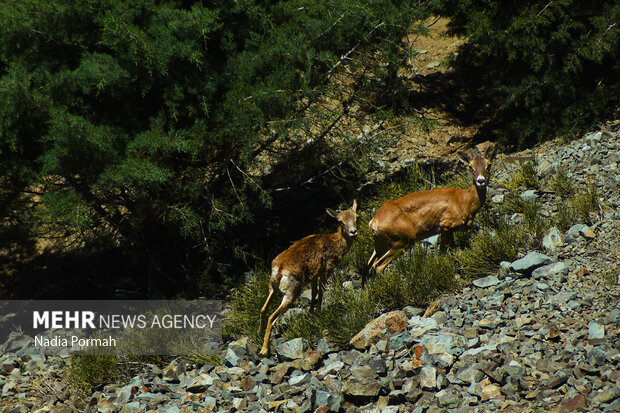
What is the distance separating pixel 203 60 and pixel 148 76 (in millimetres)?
949

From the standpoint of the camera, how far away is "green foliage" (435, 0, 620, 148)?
12.4m

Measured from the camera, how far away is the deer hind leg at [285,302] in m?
8.75

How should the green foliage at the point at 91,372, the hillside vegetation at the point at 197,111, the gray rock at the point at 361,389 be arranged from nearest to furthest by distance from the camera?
Result: the gray rock at the point at 361,389, the green foliage at the point at 91,372, the hillside vegetation at the point at 197,111

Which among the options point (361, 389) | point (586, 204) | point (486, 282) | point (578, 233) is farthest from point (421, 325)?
point (586, 204)

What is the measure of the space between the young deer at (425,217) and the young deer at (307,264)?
43 cm

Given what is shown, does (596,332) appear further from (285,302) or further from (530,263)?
(285,302)

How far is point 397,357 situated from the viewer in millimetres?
7727

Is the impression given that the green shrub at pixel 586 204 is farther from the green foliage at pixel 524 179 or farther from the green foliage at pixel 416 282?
the green foliage at pixel 416 282

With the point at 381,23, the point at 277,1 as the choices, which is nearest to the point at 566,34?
the point at 381,23

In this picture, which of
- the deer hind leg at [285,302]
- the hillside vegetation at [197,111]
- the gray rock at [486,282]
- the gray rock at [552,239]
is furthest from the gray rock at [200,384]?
the gray rock at [552,239]

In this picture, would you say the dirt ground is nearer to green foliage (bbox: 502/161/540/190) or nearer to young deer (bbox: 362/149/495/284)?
green foliage (bbox: 502/161/540/190)

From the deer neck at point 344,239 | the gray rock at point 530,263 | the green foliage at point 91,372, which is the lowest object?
the green foliage at point 91,372

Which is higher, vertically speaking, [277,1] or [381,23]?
[277,1]

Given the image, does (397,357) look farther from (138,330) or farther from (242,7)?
(242,7)
